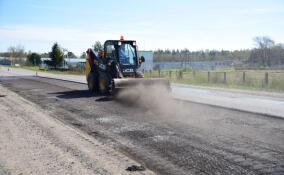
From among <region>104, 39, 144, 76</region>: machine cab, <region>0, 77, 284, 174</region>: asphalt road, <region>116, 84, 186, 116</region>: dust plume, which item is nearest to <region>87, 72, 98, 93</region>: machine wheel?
<region>104, 39, 144, 76</region>: machine cab

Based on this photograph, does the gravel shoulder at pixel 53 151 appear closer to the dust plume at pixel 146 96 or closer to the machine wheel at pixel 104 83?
the dust plume at pixel 146 96

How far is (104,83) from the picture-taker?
13.3 metres

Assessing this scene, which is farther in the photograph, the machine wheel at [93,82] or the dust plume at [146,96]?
the machine wheel at [93,82]

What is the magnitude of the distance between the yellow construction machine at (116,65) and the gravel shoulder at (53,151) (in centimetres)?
541

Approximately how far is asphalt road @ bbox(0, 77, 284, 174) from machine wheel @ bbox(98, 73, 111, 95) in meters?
2.57

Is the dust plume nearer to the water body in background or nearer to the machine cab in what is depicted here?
the machine cab

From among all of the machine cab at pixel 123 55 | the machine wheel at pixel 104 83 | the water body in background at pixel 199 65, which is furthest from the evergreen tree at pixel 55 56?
the machine cab at pixel 123 55

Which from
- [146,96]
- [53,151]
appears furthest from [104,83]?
[53,151]

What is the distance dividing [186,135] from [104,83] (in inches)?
298

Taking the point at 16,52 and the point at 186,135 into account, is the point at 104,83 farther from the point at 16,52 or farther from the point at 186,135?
the point at 16,52

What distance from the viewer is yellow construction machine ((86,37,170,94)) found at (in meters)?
12.8

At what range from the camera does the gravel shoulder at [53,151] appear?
4414mm

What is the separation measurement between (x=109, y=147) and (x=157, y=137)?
1.18 meters

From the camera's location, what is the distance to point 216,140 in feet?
19.4
